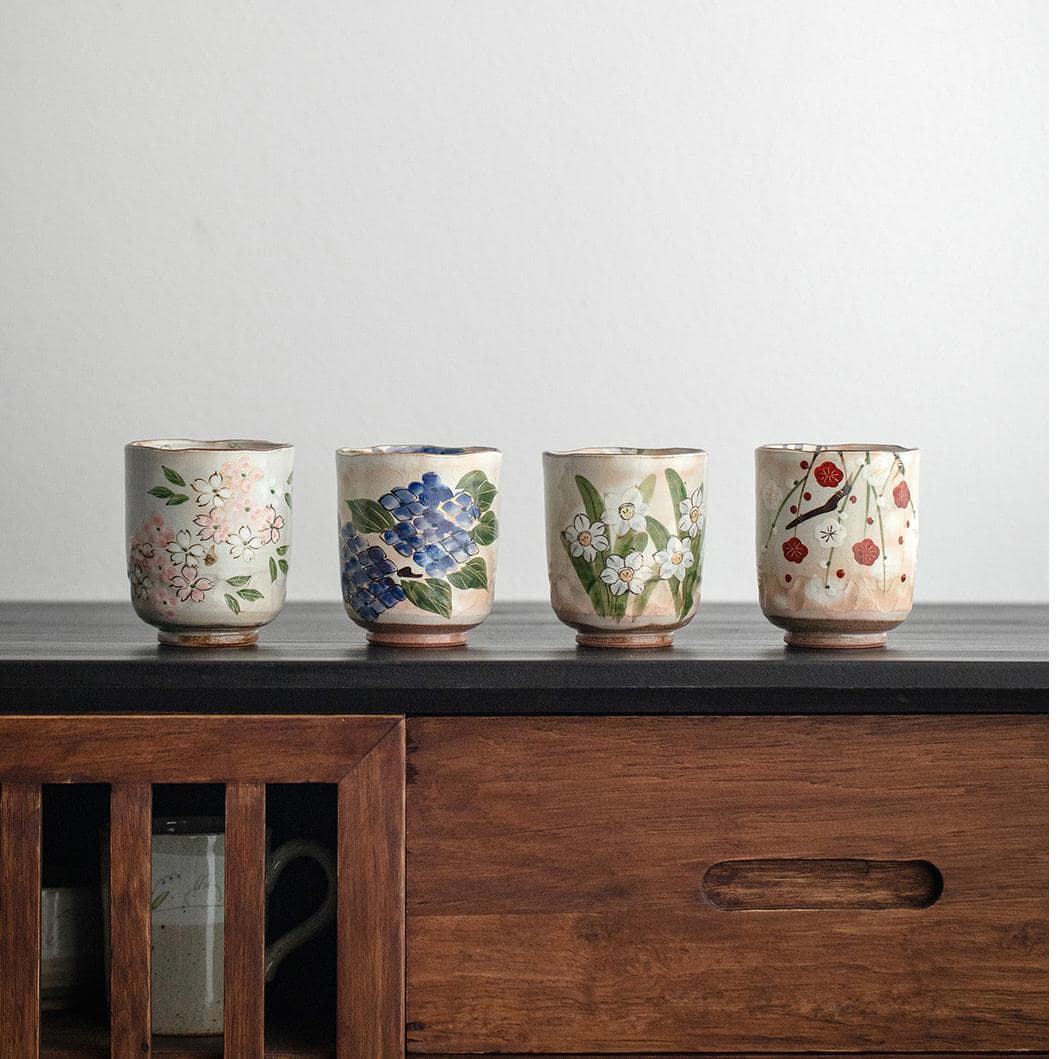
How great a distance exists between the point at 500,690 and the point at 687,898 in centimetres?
17

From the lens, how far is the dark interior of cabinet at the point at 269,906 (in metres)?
0.80

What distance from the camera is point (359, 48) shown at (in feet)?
3.91

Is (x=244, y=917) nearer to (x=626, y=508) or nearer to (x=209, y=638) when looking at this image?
(x=209, y=638)

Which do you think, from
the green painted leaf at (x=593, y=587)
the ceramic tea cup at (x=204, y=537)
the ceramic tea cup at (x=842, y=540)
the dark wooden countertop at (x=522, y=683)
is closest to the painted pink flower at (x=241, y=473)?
the ceramic tea cup at (x=204, y=537)

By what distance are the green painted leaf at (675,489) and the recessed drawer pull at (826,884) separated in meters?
0.22

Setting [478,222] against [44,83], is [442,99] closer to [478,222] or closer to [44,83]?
[478,222]

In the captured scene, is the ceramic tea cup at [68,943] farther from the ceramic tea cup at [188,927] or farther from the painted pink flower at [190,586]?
the painted pink flower at [190,586]

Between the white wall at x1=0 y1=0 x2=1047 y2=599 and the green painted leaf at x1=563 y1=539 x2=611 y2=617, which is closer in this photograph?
the green painted leaf at x1=563 y1=539 x2=611 y2=617

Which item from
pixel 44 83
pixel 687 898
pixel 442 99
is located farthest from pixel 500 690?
pixel 44 83

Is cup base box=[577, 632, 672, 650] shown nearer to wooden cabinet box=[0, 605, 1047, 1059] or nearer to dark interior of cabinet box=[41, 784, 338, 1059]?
wooden cabinet box=[0, 605, 1047, 1059]

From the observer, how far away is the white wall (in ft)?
3.90

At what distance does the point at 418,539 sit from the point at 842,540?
27 cm

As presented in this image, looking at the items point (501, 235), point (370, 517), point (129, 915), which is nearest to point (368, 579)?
point (370, 517)

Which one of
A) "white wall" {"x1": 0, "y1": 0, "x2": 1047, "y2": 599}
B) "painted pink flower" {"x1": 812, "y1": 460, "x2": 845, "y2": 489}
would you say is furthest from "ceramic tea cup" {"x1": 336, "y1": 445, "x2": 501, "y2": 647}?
"white wall" {"x1": 0, "y1": 0, "x2": 1047, "y2": 599}
